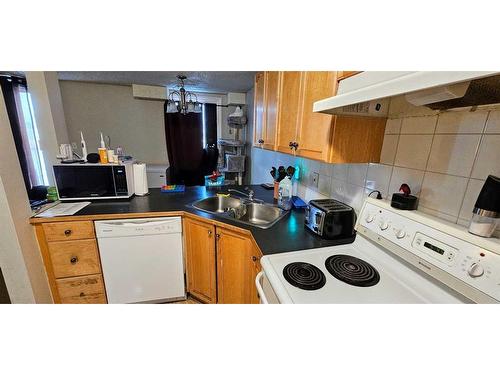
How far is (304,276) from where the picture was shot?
80 centimetres

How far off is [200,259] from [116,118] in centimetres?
311

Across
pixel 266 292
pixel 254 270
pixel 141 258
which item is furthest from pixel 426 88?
pixel 141 258

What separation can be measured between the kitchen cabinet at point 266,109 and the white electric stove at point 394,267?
0.87m

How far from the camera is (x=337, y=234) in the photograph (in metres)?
1.14

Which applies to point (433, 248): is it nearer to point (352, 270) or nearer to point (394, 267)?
point (394, 267)

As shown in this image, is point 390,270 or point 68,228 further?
point 68,228

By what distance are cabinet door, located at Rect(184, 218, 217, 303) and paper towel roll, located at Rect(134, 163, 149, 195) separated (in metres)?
0.61

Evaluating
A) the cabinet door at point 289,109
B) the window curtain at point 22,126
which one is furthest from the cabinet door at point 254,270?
the window curtain at point 22,126

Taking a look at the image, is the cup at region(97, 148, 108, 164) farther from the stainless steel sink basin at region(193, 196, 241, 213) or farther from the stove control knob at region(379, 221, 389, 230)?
the stove control knob at region(379, 221, 389, 230)

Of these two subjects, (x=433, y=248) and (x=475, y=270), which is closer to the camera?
(x=475, y=270)

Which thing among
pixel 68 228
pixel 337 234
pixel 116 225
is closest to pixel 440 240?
pixel 337 234

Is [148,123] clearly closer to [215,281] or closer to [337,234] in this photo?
[215,281]

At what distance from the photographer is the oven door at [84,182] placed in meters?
1.59
